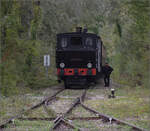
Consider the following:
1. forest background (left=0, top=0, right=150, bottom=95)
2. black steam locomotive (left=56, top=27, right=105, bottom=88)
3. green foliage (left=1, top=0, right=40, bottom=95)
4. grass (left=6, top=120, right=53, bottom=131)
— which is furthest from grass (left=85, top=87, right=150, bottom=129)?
black steam locomotive (left=56, top=27, right=105, bottom=88)

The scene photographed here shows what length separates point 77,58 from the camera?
18344 mm

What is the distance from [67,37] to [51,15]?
23.8 feet

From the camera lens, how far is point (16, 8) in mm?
15227

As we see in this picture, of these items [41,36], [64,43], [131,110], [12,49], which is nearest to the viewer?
[131,110]

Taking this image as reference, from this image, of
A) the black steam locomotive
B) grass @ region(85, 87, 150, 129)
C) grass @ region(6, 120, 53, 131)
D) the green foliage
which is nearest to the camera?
grass @ region(6, 120, 53, 131)

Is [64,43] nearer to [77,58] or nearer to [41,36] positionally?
[77,58]

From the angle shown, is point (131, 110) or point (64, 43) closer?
point (131, 110)

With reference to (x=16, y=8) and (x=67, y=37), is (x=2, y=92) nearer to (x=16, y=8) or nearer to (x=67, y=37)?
(x=16, y=8)

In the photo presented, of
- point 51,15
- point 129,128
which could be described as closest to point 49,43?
point 51,15

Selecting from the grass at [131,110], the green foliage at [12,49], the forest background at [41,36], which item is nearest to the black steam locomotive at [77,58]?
the forest background at [41,36]

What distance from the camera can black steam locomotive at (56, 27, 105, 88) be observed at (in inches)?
715

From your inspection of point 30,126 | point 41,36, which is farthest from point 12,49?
point 41,36

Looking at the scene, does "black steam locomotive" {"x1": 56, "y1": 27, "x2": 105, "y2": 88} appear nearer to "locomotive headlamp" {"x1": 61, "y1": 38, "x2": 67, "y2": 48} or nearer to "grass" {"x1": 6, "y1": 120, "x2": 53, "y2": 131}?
"locomotive headlamp" {"x1": 61, "y1": 38, "x2": 67, "y2": 48}

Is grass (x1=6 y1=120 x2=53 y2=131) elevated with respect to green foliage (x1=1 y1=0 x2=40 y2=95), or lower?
lower
